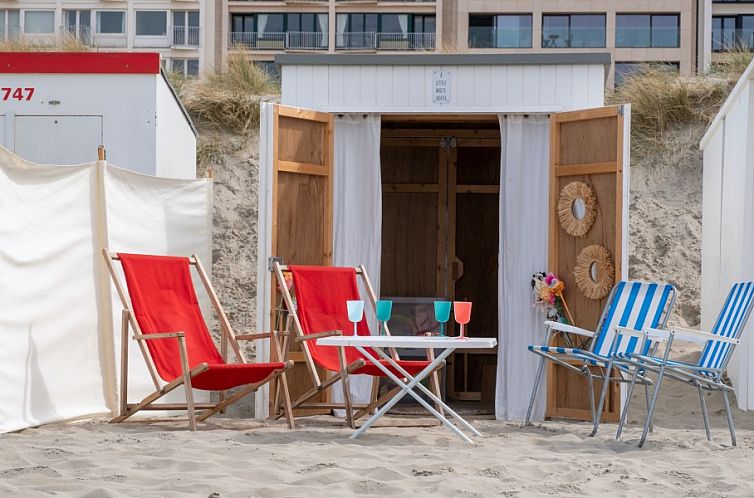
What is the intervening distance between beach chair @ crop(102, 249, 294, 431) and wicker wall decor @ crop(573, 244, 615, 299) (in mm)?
1887

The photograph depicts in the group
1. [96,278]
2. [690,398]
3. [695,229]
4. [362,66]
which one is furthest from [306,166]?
[695,229]

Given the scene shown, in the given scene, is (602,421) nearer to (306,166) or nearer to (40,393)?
(306,166)

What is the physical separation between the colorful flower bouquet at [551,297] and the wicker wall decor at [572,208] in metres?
0.31

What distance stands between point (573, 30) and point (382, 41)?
5.87 meters

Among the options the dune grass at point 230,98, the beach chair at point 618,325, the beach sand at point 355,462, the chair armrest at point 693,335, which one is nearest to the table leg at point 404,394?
the beach sand at point 355,462

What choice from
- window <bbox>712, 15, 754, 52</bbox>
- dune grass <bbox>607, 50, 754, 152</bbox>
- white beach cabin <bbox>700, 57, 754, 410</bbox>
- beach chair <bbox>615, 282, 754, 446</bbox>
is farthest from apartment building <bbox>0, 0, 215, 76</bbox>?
beach chair <bbox>615, 282, 754, 446</bbox>

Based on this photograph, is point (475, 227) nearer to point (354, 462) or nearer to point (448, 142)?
point (448, 142)

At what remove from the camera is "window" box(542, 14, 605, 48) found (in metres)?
32.7

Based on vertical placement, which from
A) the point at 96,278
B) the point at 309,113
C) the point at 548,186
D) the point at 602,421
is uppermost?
the point at 309,113

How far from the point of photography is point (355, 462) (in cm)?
439

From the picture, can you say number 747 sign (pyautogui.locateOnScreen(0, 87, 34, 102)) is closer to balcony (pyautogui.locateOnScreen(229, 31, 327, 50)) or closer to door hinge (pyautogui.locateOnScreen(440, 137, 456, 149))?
door hinge (pyautogui.locateOnScreen(440, 137, 456, 149))

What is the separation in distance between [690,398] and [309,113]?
3199 millimetres

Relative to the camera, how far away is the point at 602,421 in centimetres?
658

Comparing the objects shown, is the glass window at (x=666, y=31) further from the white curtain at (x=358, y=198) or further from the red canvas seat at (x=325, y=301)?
the red canvas seat at (x=325, y=301)
